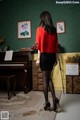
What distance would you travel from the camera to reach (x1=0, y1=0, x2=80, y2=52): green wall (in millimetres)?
4711

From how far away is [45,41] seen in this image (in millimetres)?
2844

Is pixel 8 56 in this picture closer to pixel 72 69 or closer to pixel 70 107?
pixel 72 69

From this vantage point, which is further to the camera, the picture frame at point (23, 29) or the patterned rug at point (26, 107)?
the picture frame at point (23, 29)

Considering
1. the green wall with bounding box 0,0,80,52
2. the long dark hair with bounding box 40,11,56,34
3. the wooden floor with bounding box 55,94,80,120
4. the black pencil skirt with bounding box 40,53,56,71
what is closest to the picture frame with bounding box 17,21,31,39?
the green wall with bounding box 0,0,80,52

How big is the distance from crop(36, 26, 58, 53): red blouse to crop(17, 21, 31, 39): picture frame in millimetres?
2143

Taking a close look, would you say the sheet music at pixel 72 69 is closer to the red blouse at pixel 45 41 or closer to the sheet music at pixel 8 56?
the sheet music at pixel 8 56

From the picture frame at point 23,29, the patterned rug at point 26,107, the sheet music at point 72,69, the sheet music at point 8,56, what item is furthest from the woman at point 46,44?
the picture frame at point 23,29

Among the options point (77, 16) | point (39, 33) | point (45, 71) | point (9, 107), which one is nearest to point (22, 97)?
point (9, 107)

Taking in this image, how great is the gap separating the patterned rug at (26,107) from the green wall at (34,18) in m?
1.43

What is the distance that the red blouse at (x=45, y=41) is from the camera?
2.82 meters

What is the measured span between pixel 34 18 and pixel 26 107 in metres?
2.53

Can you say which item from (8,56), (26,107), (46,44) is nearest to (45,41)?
(46,44)

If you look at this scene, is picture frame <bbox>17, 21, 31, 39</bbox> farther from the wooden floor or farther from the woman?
the woman

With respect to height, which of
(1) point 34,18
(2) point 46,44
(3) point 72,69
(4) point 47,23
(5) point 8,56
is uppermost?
(1) point 34,18
